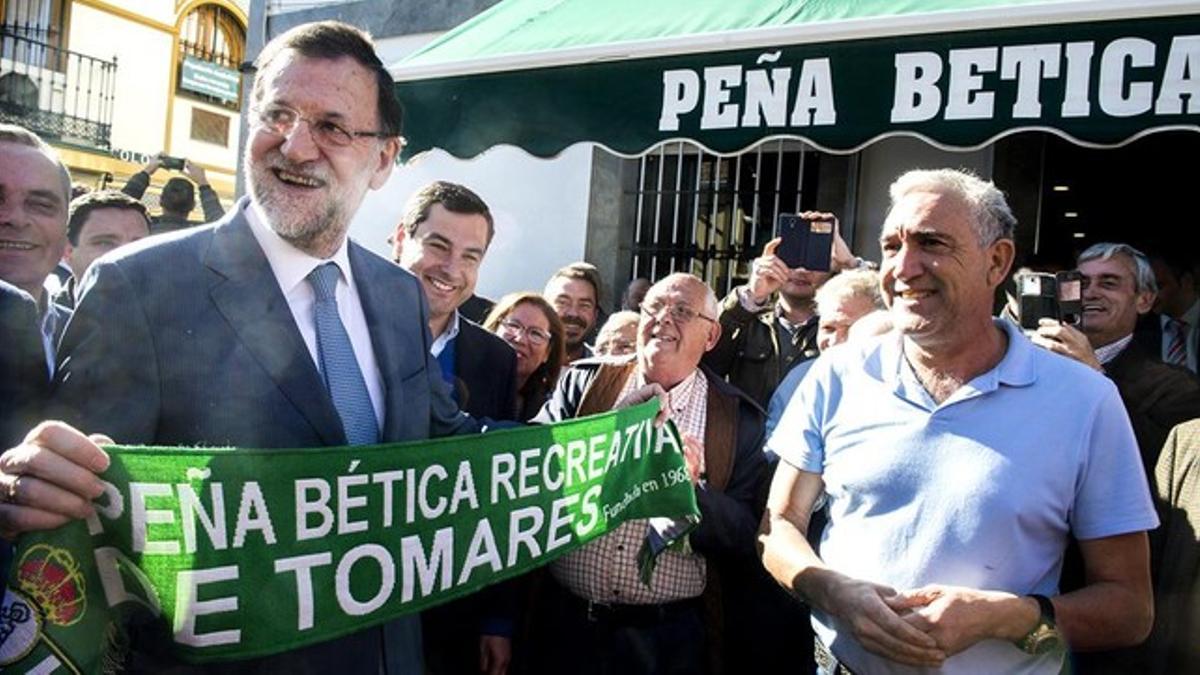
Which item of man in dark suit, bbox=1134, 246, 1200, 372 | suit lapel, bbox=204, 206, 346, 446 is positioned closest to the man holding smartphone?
suit lapel, bbox=204, 206, 346, 446

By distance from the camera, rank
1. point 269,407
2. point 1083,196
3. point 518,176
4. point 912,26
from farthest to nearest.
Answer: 1. point 518,176
2. point 1083,196
3. point 912,26
4. point 269,407

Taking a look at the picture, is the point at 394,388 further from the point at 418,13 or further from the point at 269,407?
the point at 418,13

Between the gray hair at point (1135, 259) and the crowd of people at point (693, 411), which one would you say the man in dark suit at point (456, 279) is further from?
the gray hair at point (1135, 259)

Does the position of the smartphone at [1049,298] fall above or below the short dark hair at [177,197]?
below

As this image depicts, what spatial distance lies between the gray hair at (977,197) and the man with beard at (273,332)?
1257 millimetres

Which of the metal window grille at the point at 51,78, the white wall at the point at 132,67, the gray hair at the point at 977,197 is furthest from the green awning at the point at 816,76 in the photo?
the white wall at the point at 132,67

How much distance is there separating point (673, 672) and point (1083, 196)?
5.64 metres

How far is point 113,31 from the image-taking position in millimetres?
21812

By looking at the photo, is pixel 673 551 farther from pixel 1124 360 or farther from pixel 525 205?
pixel 525 205

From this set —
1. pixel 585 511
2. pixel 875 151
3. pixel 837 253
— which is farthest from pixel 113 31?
pixel 585 511

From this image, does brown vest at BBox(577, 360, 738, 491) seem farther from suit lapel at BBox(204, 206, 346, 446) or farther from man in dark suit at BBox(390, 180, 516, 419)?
suit lapel at BBox(204, 206, 346, 446)

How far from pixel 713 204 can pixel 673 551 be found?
4.53m

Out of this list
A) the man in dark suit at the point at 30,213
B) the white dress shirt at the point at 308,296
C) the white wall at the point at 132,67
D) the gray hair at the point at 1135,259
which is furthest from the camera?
the white wall at the point at 132,67

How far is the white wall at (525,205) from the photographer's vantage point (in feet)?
24.7
